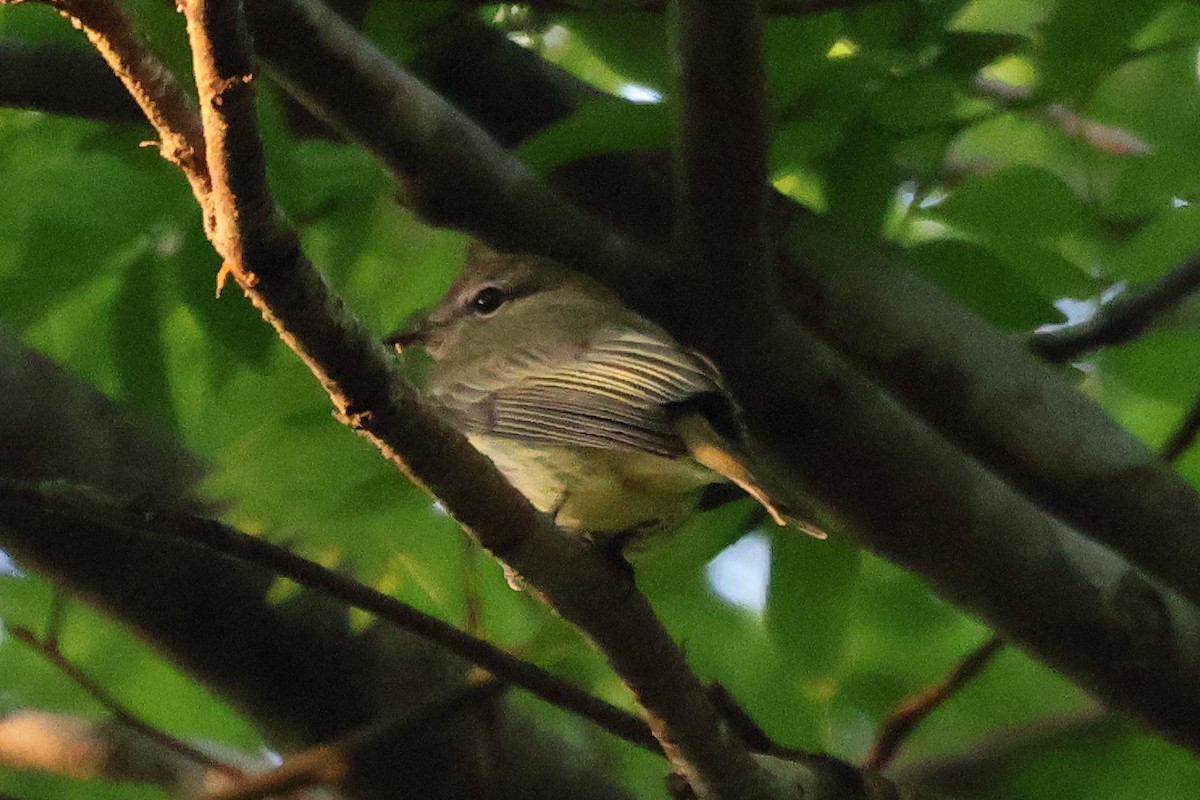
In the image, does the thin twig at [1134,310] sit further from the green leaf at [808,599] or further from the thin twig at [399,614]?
the thin twig at [399,614]

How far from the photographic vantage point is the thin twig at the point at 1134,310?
2615 millimetres

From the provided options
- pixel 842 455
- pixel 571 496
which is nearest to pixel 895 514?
pixel 842 455

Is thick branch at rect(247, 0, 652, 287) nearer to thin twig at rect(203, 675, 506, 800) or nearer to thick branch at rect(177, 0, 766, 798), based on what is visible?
thick branch at rect(177, 0, 766, 798)

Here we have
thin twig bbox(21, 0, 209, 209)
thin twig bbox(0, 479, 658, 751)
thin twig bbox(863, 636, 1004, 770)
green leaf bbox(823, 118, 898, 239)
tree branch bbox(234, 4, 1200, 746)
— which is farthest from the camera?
thin twig bbox(863, 636, 1004, 770)

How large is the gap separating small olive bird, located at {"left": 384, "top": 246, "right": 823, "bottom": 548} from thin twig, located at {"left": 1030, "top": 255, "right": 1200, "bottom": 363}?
83 centimetres

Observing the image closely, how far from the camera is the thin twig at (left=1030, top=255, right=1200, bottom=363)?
2.62 meters

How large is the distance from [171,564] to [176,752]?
39 centimetres

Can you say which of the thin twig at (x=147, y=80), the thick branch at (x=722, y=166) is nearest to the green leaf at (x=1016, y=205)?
the thick branch at (x=722, y=166)

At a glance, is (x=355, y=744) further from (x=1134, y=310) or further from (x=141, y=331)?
(x=1134, y=310)

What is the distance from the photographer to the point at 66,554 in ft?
9.25

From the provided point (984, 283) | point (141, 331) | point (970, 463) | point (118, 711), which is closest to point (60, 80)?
point (141, 331)

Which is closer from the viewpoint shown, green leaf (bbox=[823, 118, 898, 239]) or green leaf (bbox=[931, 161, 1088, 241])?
green leaf (bbox=[823, 118, 898, 239])

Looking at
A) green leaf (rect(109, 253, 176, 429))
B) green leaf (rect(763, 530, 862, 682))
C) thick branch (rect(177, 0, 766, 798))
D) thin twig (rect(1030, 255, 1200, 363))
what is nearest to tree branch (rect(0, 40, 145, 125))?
green leaf (rect(109, 253, 176, 429))

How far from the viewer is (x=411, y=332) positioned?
116 inches
